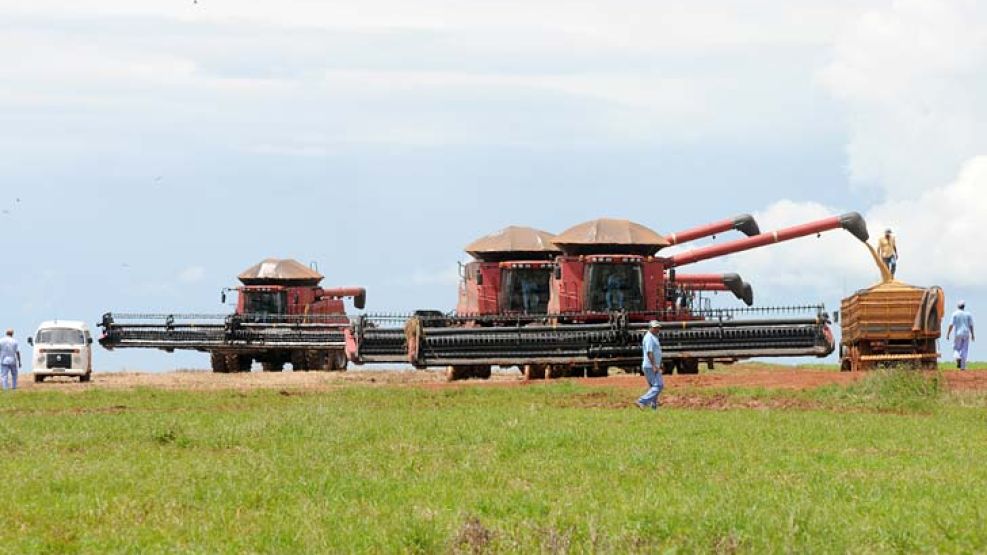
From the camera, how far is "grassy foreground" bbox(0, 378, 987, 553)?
11.9 m

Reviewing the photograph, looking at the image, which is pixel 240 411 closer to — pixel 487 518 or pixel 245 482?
pixel 245 482

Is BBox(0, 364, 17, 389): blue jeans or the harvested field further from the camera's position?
BBox(0, 364, 17, 389): blue jeans

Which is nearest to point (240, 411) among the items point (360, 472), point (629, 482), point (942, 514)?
point (360, 472)

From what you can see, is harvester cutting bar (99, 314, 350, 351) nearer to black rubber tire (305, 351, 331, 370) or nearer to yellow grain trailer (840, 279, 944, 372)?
black rubber tire (305, 351, 331, 370)

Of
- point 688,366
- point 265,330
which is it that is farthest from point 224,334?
point 688,366

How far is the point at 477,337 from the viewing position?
4162 cm

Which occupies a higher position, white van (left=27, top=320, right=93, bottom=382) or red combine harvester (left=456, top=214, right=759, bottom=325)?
red combine harvester (left=456, top=214, right=759, bottom=325)

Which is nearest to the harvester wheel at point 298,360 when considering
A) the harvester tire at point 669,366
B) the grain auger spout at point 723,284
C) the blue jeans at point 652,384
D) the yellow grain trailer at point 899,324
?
the grain auger spout at point 723,284

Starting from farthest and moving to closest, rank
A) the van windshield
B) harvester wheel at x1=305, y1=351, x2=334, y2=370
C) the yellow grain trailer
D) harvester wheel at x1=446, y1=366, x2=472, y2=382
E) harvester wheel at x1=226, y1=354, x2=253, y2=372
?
harvester wheel at x1=226, y1=354, x2=253, y2=372, harvester wheel at x1=305, y1=351, x2=334, y2=370, the van windshield, harvester wheel at x1=446, y1=366, x2=472, y2=382, the yellow grain trailer

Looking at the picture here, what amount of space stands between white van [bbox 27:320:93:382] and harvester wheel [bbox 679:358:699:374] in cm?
1858

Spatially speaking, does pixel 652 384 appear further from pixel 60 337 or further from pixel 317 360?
pixel 317 360

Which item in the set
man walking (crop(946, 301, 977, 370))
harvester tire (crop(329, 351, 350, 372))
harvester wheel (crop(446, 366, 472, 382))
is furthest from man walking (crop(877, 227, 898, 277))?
harvester tire (crop(329, 351, 350, 372))

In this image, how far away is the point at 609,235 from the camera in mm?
43156

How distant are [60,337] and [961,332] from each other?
88.8ft
